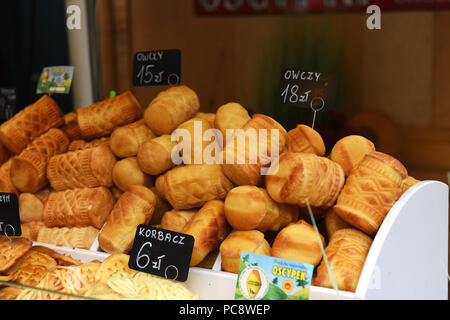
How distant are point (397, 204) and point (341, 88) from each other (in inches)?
82.1

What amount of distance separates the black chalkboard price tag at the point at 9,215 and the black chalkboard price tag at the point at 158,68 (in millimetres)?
522

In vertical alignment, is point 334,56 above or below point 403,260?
above

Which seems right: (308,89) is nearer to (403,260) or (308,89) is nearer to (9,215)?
(403,260)

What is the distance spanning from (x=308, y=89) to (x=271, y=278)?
558mm

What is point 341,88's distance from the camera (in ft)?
10.4

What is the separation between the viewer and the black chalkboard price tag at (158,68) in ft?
5.37

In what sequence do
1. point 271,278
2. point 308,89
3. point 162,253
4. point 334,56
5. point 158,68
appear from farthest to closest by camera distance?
point 334,56 → point 158,68 → point 308,89 → point 162,253 → point 271,278

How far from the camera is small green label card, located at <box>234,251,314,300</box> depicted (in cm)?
107

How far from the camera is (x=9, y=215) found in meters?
1.46

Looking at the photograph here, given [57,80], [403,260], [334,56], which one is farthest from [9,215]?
[334,56]

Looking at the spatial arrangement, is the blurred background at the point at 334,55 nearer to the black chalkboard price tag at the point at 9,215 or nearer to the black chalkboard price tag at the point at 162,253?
the black chalkboard price tag at the point at 9,215

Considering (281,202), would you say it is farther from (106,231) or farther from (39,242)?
(39,242)

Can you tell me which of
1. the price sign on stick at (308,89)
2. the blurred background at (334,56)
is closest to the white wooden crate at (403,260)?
the price sign on stick at (308,89)
